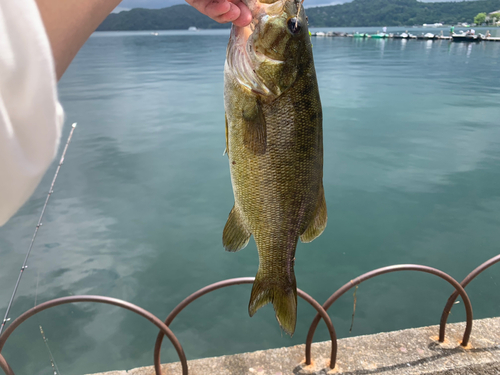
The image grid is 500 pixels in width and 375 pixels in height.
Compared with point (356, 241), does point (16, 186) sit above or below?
above

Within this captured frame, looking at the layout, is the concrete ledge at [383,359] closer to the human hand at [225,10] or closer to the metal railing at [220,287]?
the metal railing at [220,287]

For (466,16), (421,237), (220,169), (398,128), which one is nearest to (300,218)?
(421,237)

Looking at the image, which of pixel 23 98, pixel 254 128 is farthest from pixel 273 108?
pixel 23 98

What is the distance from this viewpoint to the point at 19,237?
31.0 ft

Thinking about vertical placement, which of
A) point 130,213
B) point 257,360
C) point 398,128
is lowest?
point 130,213

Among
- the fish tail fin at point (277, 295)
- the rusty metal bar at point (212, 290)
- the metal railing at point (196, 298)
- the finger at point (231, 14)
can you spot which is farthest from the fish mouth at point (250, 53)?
the rusty metal bar at point (212, 290)

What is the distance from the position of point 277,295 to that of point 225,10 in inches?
48.1

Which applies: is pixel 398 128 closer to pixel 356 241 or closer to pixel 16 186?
pixel 356 241

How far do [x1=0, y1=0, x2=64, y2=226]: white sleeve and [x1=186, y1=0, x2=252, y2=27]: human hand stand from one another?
735mm

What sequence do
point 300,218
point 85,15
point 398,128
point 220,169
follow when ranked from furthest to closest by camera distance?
point 398,128 < point 220,169 < point 300,218 < point 85,15

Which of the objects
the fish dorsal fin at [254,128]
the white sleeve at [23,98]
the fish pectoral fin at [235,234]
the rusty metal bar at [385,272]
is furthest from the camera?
the rusty metal bar at [385,272]

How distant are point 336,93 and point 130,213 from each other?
54.1 ft

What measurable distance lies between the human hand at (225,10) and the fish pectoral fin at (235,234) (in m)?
0.79

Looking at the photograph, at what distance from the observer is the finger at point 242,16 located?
122 centimetres
